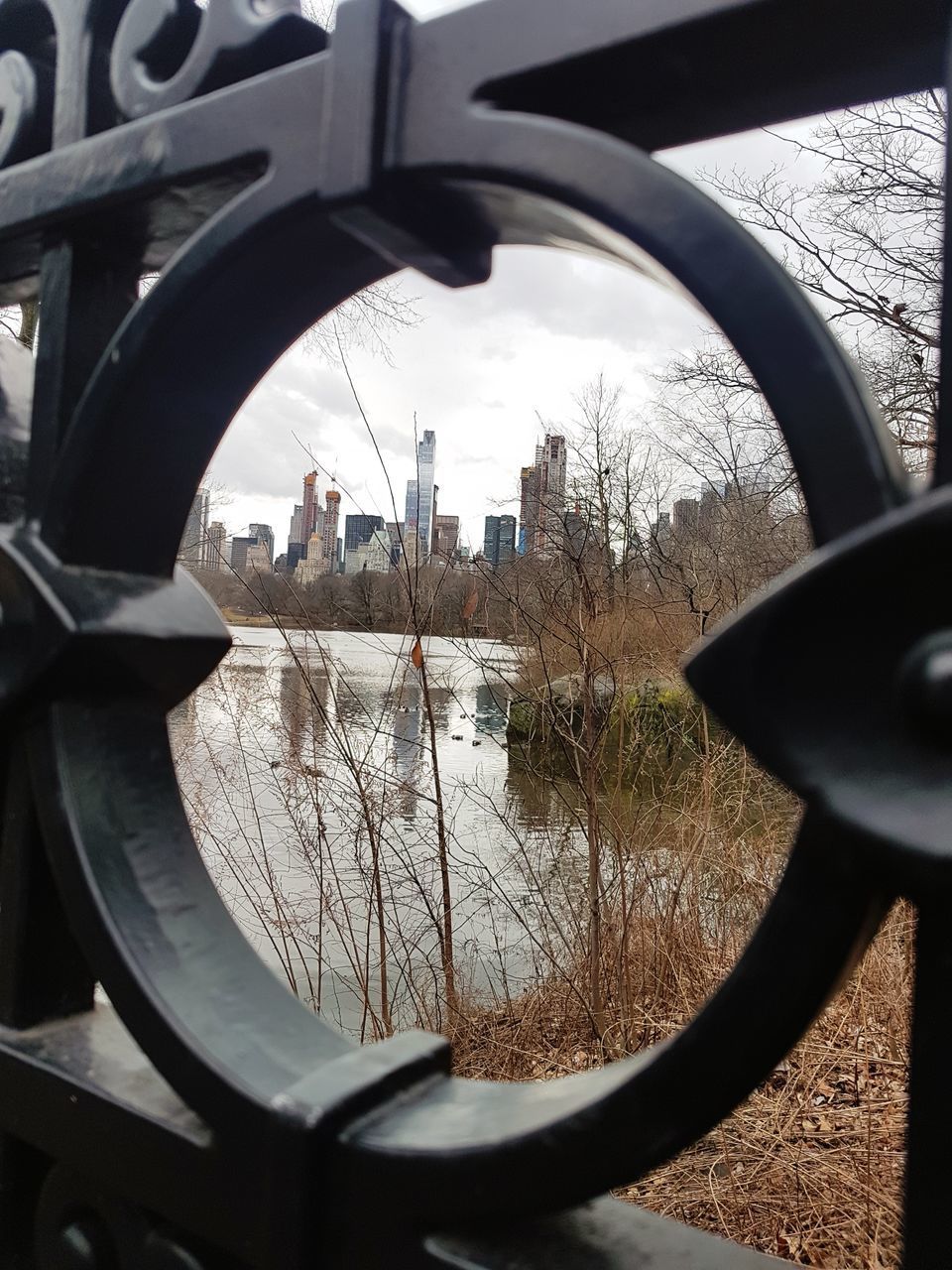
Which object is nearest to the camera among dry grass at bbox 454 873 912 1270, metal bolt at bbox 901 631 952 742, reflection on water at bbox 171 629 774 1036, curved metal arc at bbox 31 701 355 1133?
metal bolt at bbox 901 631 952 742

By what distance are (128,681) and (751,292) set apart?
49 cm

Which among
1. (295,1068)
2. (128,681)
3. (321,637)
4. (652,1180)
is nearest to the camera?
(295,1068)

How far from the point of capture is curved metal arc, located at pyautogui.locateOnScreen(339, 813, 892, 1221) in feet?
1.23

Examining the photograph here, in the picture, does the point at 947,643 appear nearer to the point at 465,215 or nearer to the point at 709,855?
the point at 465,215

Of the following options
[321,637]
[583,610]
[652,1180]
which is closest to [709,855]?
[583,610]

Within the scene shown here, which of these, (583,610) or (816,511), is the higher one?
(583,610)

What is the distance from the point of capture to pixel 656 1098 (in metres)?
0.41

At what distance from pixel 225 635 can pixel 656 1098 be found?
0.45 m

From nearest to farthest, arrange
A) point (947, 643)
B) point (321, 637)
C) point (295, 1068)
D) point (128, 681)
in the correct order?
1. point (947, 643)
2. point (295, 1068)
3. point (128, 681)
4. point (321, 637)

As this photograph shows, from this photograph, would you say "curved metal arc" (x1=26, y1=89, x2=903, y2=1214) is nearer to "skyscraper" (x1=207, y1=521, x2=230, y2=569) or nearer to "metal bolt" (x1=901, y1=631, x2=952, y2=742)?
"metal bolt" (x1=901, y1=631, x2=952, y2=742)

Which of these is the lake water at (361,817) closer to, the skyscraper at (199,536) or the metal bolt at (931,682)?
the skyscraper at (199,536)

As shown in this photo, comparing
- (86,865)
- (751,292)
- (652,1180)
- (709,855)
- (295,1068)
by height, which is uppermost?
(751,292)

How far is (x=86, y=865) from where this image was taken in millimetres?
612

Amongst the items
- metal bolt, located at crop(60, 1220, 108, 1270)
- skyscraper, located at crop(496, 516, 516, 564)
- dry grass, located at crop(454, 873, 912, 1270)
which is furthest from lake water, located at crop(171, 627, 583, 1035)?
metal bolt, located at crop(60, 1220, 108, 1270)
